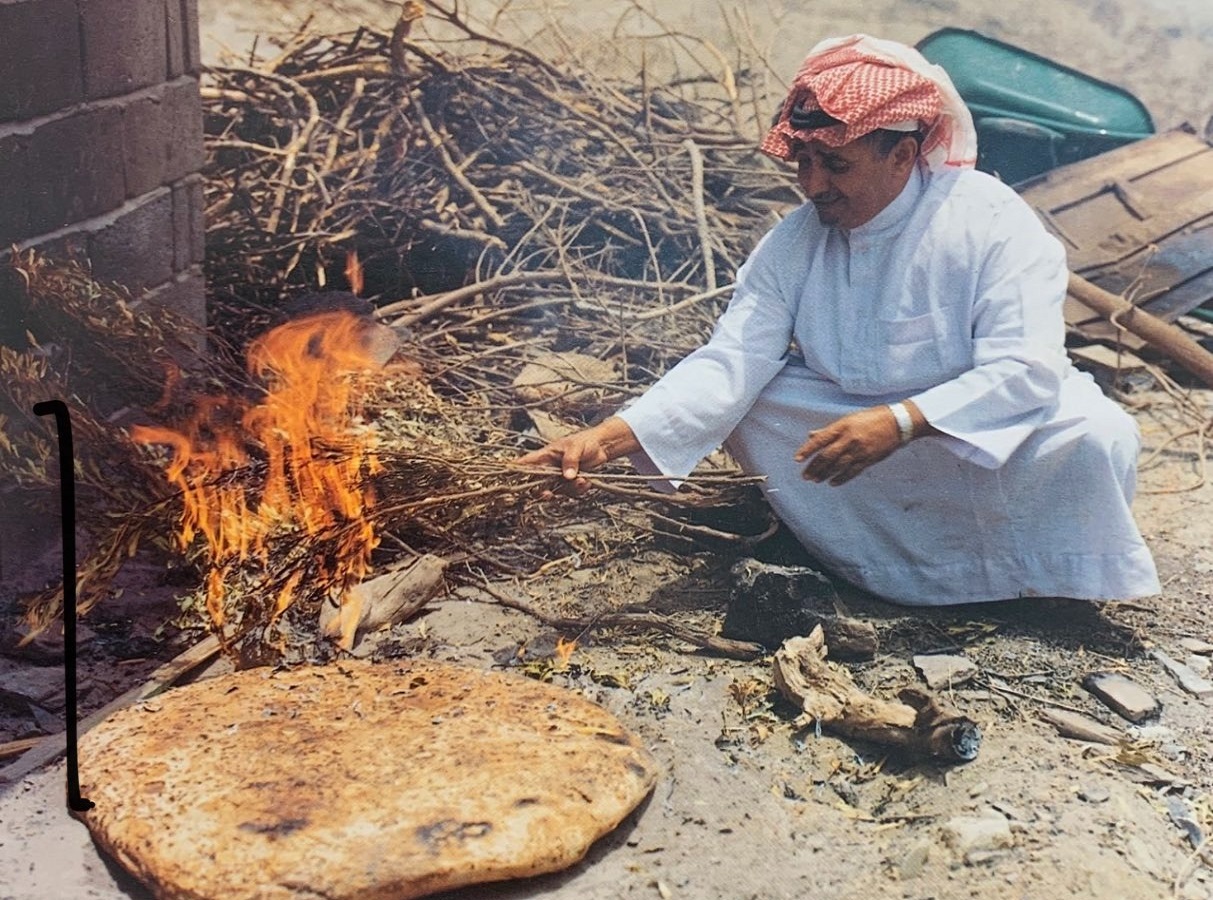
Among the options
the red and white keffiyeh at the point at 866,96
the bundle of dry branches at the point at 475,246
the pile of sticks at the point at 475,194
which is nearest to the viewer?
the red and white keffiyeh at the point at 866,96

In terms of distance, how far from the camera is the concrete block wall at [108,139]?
3730 millimetres

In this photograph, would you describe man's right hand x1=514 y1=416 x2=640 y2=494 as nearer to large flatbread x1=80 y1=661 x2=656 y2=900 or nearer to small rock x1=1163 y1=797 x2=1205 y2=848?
large flatbread x1=80 y1=661 x2=656 y2=900

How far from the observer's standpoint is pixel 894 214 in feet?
12.5

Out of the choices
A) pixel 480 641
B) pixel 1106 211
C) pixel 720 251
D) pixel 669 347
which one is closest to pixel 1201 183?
pixel 1106 211

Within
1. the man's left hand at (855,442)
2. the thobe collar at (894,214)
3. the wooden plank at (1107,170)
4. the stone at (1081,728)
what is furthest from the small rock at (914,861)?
the wooden plank at (1107,170)

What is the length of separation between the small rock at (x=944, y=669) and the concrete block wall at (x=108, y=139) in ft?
9.32

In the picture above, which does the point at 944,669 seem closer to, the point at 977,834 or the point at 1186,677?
the point at 1186,677

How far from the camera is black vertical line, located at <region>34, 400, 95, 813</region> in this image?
2.09 m

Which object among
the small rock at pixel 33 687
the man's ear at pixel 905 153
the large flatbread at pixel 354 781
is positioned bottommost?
the small rock at pixel 33 687

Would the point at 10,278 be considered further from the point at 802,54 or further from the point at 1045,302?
the point at 802,54

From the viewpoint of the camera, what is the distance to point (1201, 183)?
6703mm

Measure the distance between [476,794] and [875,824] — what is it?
918mm

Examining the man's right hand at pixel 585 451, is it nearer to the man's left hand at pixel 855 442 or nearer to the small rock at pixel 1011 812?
the man's left hand at pixel 855 442

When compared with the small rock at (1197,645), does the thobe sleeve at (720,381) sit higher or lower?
higher
